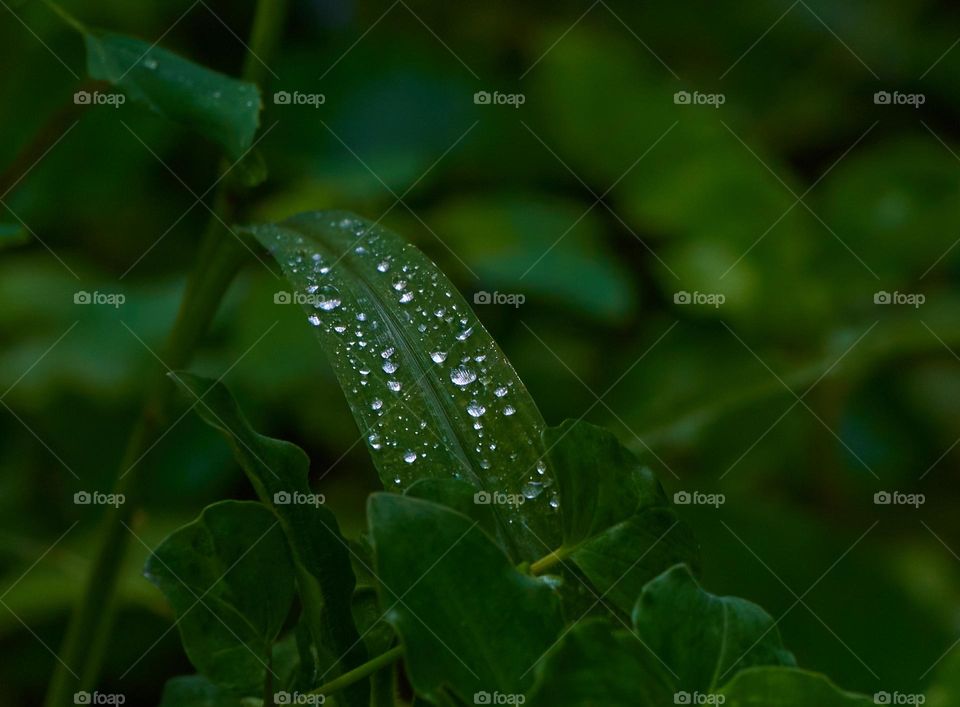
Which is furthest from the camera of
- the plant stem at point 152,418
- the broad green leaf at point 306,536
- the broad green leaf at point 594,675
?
the plant stem at point 152,418

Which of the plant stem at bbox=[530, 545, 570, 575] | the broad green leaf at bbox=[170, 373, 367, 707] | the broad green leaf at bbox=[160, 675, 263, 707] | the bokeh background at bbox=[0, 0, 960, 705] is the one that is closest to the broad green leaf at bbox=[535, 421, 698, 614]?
the plant stem at bbox=[530, 545, 570, 575]

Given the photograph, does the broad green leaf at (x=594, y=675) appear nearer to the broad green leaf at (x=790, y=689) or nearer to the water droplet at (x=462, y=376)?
the broad green leaf at (x=790, y=689)

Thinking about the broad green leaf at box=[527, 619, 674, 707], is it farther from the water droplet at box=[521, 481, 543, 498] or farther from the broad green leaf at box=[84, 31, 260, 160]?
the broad green leaf at box=[84, 31, 260, 160]

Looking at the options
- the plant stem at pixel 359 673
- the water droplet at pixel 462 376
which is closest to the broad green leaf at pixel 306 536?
the plant stem at pixel 359 673

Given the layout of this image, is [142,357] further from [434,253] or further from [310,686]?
[310,686]

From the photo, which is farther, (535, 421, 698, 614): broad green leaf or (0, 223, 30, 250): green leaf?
(0, 223, 30, 250): green leaf
